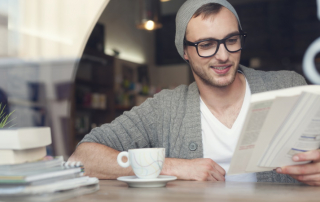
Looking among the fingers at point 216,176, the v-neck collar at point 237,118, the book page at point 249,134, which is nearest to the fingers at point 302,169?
the book page at point 249,134

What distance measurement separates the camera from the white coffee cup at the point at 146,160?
34.7 inches

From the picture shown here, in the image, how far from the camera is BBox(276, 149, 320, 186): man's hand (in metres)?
0.90

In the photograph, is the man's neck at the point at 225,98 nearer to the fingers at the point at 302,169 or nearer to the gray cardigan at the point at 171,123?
the gray cardigan at the point at 171,123

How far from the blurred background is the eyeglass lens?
2.60 feet

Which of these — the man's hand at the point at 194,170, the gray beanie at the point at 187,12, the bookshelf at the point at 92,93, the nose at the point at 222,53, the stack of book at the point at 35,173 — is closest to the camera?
the stack of book at the point at 35,173

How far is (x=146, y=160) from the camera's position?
2.92ft

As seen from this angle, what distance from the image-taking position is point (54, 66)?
2990 millimetres

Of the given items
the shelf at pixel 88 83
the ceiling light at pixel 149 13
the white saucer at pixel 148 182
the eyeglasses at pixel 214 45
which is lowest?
the white saucer at pixel 148 182

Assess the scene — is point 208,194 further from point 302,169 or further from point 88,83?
A: point 88,83

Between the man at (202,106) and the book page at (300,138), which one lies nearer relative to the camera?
the book page at (300,138)

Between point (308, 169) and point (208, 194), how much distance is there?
33cm

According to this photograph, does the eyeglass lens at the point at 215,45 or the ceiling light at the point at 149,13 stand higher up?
the ceiling light at the point at 149,13

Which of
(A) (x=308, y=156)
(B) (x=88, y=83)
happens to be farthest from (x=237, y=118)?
(B) (x=88, y=83)

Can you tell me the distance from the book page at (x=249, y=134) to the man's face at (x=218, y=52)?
2.34 feet
